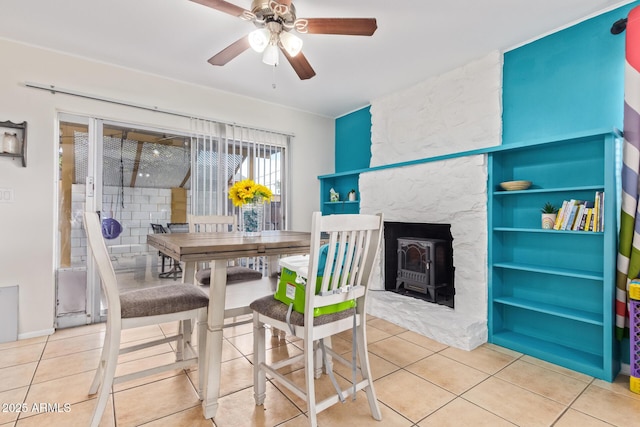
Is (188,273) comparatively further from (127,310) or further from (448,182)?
(448,182)

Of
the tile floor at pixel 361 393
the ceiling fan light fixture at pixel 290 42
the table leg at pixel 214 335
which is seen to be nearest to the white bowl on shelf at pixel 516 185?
the tile floor at pixel 361 393

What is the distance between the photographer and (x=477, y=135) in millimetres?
2877

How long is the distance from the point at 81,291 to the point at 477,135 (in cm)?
400

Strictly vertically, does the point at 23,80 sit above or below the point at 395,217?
above

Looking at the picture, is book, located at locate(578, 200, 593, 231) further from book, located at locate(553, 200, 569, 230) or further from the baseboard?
the baseboard

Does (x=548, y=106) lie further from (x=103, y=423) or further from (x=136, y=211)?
(x=136, y=211)

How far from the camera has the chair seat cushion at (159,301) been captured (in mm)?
1538

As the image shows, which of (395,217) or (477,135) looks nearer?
(477,135)

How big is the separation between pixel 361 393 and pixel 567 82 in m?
2.71

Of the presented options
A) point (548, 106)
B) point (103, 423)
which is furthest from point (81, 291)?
point (548, 106)

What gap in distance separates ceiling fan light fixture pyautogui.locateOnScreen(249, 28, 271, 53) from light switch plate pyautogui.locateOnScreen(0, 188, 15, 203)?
2440 millimetres

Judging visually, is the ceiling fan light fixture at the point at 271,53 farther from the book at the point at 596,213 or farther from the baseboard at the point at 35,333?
the baseboard at the point at 35,333

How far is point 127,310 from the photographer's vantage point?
1.52 metres

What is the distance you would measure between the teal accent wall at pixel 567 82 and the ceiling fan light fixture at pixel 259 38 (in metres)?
2.14
